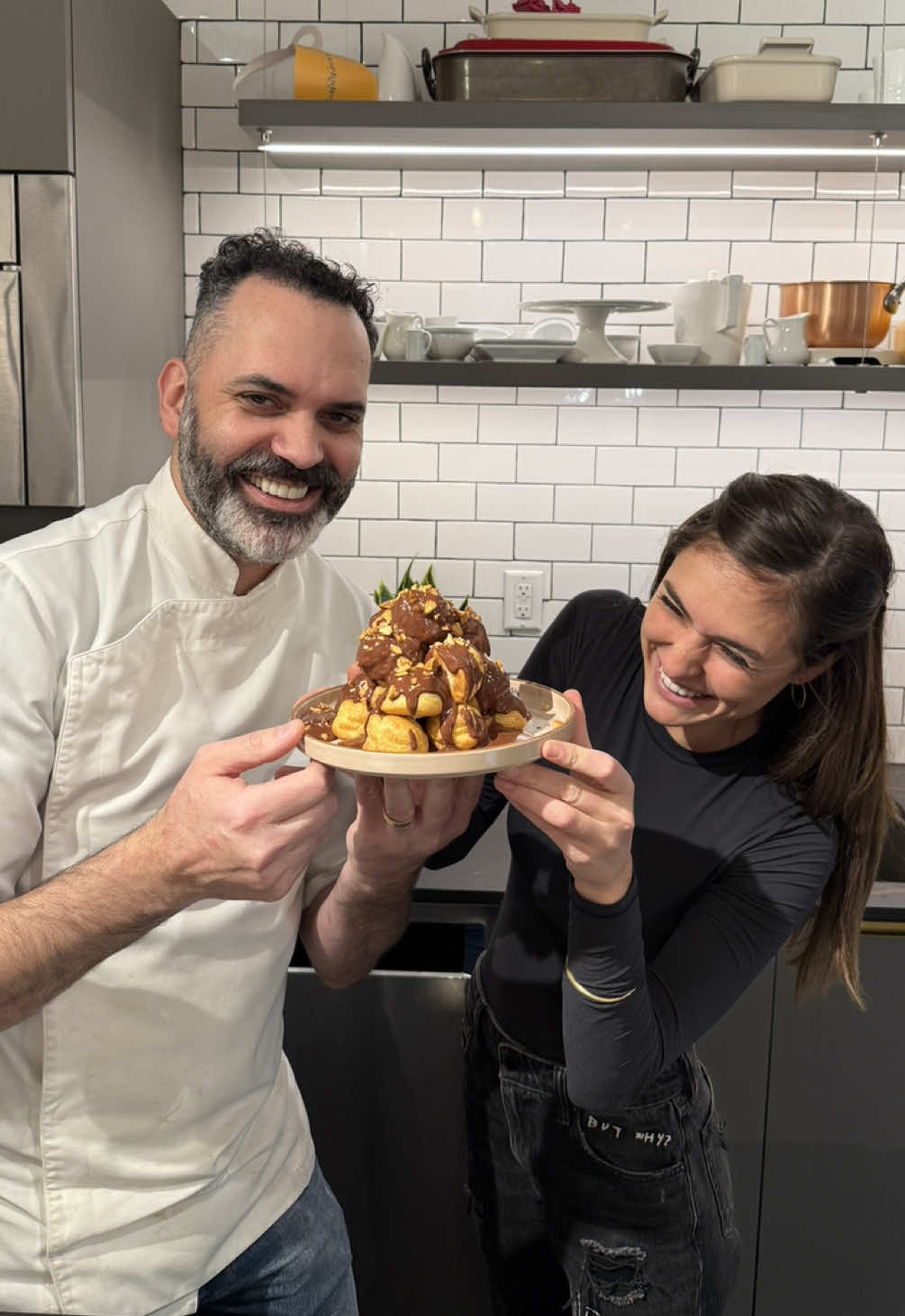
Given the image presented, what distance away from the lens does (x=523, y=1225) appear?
1.67 meters

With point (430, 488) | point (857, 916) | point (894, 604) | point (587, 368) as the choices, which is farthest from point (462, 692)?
point (894, 604)

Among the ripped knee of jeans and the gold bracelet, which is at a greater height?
the gold bracelet

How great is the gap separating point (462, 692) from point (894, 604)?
2.13 meters

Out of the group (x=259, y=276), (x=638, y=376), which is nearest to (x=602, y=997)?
(x=259, y=276)

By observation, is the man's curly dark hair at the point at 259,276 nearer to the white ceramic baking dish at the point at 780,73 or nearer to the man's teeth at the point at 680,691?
the man's teeth at the point at 680,691

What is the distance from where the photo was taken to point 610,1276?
1.56 metres

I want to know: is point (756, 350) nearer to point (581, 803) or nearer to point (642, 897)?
point (642, 897)

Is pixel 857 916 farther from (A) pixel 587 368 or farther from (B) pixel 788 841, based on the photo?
(A) pixel 587 368

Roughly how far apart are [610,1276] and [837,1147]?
93 cm

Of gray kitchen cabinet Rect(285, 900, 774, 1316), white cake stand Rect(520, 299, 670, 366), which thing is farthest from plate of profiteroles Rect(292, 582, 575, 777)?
white cake stand Rect(520, 299, 670, 366)

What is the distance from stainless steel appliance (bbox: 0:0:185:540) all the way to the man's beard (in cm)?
113

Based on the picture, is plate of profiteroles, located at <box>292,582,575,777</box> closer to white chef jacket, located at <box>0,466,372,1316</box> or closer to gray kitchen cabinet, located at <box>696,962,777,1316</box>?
white chef jacket, located at <box>0,466,372,1316</box>

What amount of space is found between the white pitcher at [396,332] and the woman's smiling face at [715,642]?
4.42 ft

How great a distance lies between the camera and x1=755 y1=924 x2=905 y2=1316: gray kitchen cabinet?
2.29 meters
